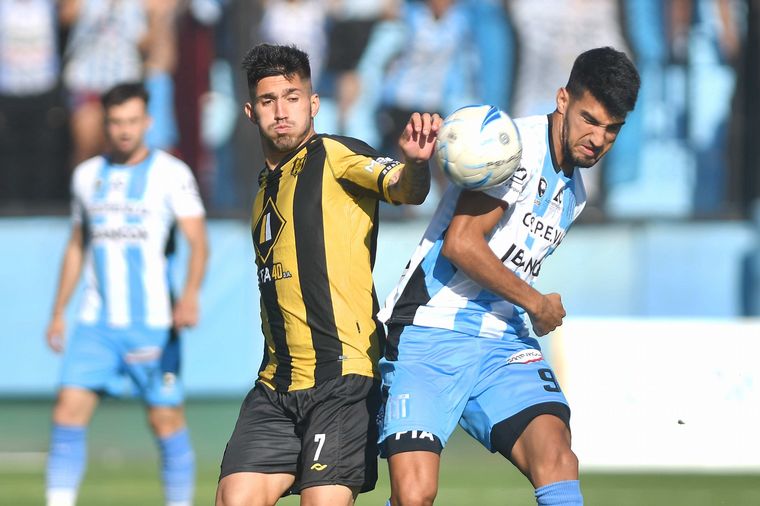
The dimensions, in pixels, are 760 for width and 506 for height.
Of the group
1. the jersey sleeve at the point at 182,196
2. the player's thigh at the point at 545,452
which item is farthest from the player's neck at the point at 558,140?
the jersey sleeve at the point at 182,196

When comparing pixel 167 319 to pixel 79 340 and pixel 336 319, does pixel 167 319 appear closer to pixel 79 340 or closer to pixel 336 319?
pixel 79 340

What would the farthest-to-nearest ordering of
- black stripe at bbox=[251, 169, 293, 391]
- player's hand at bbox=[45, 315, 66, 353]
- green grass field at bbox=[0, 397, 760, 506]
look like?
green grass field at bbox=[0, 397, 760, 506] < player's hand at bbox=[45, 315, 66, 353] < black stripe at bbox=[251, 169, 293, 391]

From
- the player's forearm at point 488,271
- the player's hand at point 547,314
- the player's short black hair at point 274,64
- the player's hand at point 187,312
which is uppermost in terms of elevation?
the player's short black hair at point 274,64

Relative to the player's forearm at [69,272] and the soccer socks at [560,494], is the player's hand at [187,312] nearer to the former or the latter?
the player's forearm at [69,272]

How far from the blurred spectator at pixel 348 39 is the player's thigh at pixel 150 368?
186 inches

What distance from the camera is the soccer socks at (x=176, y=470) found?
6871mm

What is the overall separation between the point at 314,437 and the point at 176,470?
7.87 ft

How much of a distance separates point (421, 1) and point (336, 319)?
277 inches

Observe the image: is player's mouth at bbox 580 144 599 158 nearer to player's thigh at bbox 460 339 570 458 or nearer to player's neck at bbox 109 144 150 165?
player's thigh at bbox 460 339 570 458

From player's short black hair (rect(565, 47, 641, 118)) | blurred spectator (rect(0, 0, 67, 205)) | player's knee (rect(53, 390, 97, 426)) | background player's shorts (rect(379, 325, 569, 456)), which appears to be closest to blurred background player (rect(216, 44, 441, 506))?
background player's shorts (rect(379, 325, 569, 456))

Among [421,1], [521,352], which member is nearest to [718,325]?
[521,352]

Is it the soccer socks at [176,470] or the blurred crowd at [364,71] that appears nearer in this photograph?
the soccer socks at [176,470]

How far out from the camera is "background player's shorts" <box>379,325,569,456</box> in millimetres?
4758

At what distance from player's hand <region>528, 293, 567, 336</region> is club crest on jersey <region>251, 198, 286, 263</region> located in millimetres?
965
